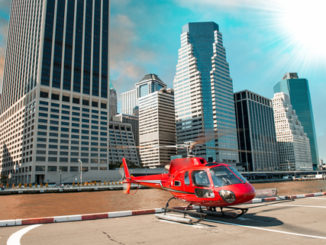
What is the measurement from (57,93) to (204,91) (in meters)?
95.6

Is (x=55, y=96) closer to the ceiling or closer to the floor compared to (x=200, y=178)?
closer to the ceiling

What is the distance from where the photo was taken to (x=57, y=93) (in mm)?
121312

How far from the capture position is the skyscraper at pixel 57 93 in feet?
373

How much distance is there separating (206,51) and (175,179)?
174727 mm

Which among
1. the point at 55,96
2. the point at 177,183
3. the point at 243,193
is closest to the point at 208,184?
the point at 243,193

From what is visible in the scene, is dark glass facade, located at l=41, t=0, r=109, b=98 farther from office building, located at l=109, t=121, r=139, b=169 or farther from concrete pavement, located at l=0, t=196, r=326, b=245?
concrete pavement, located at l=0, t=196, r=326, b=245

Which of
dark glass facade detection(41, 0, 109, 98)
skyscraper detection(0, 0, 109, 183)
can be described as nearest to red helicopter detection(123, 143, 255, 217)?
skyscraper detection(0, 0, 109, 183)

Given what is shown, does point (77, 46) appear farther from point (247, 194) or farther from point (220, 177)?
point (247, 194)

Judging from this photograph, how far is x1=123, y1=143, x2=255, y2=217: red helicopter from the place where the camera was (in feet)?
37.6

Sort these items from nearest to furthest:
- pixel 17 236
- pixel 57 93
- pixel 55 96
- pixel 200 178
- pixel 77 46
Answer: pixel 17 236
pixel 200 178
pixel 55 96
pixel 57 93
pixel 77 46

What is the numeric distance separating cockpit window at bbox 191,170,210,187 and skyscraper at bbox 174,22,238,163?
147m

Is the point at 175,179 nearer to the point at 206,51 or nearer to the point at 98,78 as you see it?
the point at 98,78

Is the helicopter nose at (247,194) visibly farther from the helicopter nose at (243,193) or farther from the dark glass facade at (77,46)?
the dark glass facade at (77,46)

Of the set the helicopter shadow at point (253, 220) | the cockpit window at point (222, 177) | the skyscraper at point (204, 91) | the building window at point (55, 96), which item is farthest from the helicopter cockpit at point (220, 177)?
the skyscraper at point (204, 91)
